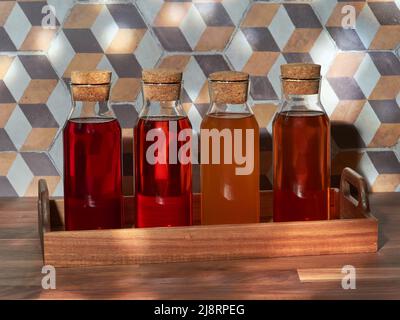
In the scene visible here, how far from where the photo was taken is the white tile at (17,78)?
→ 149 cm

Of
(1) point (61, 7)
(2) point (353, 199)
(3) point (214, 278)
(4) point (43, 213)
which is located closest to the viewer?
(3) point (214, 278)

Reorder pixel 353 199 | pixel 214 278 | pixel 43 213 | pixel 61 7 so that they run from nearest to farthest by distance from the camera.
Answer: pixel 214 278
pixel 43 213
pixel 353 199
pixel 61 7

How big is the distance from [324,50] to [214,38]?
0.21m

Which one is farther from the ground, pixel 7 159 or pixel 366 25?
pixel 366 25

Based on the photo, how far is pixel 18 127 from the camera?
4.95ft

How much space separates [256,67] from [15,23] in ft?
1.50

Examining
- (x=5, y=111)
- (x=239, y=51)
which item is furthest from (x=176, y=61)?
(x=5, y=111)

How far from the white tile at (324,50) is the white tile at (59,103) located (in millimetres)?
470

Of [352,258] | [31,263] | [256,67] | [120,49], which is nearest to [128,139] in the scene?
[120,49]

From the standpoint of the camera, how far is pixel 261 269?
112 centimetres

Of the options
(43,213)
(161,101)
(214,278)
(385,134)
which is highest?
(385,134)

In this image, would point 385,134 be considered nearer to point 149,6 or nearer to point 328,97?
point 328,97

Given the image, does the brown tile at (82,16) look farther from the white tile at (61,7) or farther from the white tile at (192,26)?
the white tile at (192,26)

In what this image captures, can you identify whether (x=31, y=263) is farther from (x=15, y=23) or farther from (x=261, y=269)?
(x=15, y=23)
